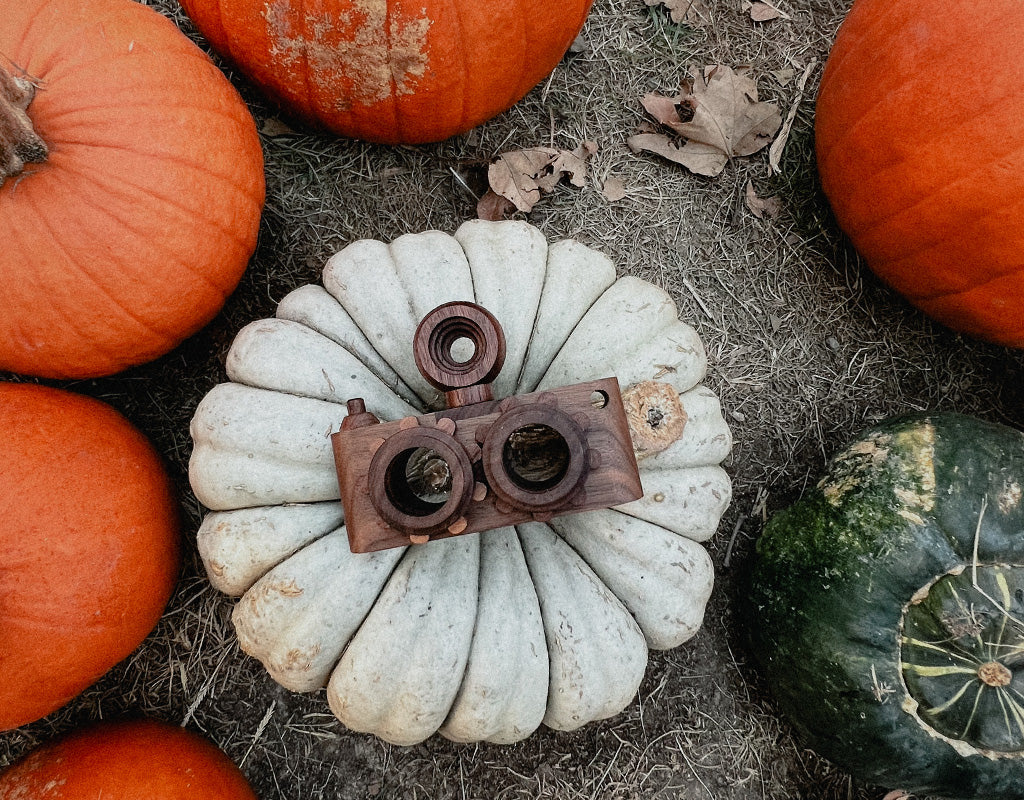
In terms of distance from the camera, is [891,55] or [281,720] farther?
[281,720]

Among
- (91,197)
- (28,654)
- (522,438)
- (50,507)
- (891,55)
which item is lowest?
(28,654)

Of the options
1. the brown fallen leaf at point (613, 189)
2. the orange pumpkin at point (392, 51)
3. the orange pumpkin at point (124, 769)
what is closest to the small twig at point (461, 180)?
the orange pumpkin at point (392, 51)

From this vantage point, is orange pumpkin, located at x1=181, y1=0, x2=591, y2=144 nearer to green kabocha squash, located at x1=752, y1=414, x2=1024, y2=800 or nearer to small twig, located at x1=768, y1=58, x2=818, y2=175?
small twig, located at x1=768, y1=58, x2=818, y2=175

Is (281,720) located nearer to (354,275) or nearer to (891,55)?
(354,275)

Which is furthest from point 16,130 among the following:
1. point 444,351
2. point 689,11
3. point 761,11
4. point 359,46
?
point 761,11

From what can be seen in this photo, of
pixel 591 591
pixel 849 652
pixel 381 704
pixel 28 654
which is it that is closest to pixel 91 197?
pixel 28 654

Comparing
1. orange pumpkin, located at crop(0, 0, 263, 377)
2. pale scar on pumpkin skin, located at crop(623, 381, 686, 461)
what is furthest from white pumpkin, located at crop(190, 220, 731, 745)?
orange pumpkin, located at crop(0, 0, 263, 377)

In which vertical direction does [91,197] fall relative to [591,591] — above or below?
above
